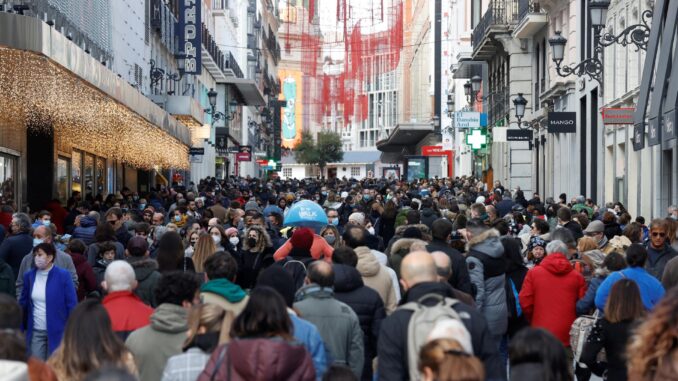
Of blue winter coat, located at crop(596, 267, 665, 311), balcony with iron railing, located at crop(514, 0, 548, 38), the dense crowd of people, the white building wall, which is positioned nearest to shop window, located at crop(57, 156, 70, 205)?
the white building wall

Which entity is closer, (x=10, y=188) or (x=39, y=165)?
(x=10, y=188)

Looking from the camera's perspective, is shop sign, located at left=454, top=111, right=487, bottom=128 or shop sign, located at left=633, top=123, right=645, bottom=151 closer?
shop sign, located at left=633, top=123, right=645, bottom=151

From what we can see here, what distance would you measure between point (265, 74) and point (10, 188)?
268 ft

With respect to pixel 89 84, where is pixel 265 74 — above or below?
above

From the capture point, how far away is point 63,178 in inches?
1268

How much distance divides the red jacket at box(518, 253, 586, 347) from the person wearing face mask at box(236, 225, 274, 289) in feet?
8.28

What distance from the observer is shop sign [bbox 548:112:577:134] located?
3166 centimetres

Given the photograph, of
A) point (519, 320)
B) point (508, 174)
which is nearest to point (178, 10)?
point (508, 174)

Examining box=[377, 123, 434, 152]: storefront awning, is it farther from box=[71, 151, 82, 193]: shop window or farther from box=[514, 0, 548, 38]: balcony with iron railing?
box=[71, 151, 82, 193]: shop window

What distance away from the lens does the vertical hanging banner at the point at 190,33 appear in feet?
170

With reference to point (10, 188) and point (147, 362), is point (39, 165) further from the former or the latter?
point (147, 362)

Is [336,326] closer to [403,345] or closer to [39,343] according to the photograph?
[403,345]

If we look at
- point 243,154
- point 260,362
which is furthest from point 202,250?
point 243,154

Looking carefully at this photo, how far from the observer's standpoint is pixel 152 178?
165 feet
